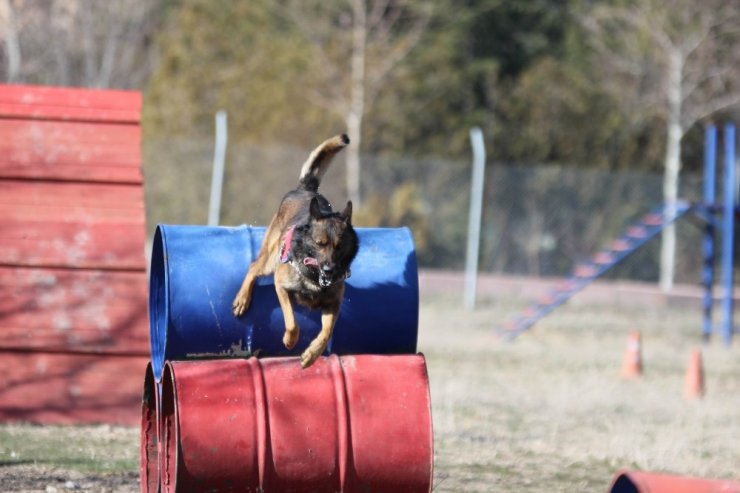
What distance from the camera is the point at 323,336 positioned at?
6066mm

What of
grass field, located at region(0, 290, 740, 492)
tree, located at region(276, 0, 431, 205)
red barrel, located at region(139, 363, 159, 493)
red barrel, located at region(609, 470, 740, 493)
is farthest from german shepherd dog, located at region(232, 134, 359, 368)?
tree, located at region(276, 0, 431, 205)

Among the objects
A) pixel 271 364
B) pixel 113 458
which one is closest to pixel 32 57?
pixel 113 458

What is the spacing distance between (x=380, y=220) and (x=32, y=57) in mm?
10042

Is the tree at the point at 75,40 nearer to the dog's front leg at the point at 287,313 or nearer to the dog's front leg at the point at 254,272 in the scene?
the dog's front leg at the point at 254,272

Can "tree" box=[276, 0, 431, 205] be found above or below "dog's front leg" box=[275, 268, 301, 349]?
above

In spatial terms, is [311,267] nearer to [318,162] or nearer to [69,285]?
[318,162]

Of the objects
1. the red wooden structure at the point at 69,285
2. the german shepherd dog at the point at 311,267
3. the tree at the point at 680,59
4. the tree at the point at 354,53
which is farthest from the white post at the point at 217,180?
the german shepherd dog at the point at 311,267

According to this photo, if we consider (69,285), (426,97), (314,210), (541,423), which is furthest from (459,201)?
(314,210)

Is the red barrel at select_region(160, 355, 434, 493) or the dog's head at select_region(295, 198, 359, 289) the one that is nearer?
the red barrel at select_region(160, 355, 434, 493)

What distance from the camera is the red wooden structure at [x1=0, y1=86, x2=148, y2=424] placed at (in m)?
8.54

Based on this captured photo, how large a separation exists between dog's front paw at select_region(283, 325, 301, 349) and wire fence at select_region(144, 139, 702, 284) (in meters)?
14.1

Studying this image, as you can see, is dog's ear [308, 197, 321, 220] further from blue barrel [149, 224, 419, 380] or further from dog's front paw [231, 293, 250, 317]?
dog's front paw [231, 293, 250, 317]

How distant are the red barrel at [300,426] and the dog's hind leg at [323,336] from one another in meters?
0.04

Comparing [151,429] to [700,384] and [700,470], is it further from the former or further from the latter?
[700,384]
